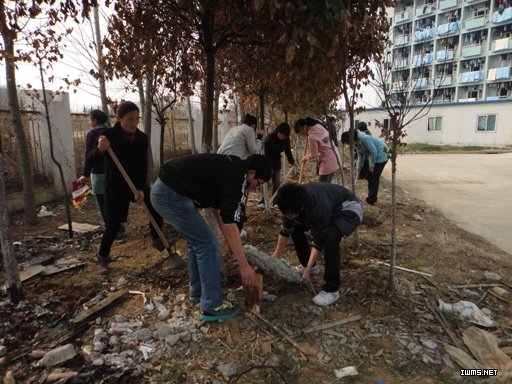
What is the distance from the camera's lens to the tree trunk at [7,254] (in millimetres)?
2980

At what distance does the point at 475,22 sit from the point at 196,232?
36.7 meters

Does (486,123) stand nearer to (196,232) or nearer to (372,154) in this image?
(372,154)

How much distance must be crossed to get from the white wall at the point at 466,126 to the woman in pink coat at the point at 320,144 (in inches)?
807

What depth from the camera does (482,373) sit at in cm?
246

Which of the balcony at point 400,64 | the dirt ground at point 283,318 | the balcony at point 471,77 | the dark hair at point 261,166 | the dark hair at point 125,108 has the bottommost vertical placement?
the dirt ground at point 283,318

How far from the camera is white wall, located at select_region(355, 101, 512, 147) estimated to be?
1022 inches

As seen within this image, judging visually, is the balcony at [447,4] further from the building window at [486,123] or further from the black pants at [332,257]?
the black pants at [332,257]

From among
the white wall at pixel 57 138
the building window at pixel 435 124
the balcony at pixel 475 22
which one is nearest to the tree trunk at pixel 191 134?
the white wall at pixel 57 138

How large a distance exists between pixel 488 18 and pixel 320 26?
1411 inches

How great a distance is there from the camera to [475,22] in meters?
30.9

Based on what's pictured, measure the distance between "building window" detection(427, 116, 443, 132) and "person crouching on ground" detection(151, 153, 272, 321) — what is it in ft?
102

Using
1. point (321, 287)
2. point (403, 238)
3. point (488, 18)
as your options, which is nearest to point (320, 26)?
point (321, 287)

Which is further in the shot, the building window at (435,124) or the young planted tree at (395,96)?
the building window at (435,124)

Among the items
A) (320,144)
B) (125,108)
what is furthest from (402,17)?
(125,108)
